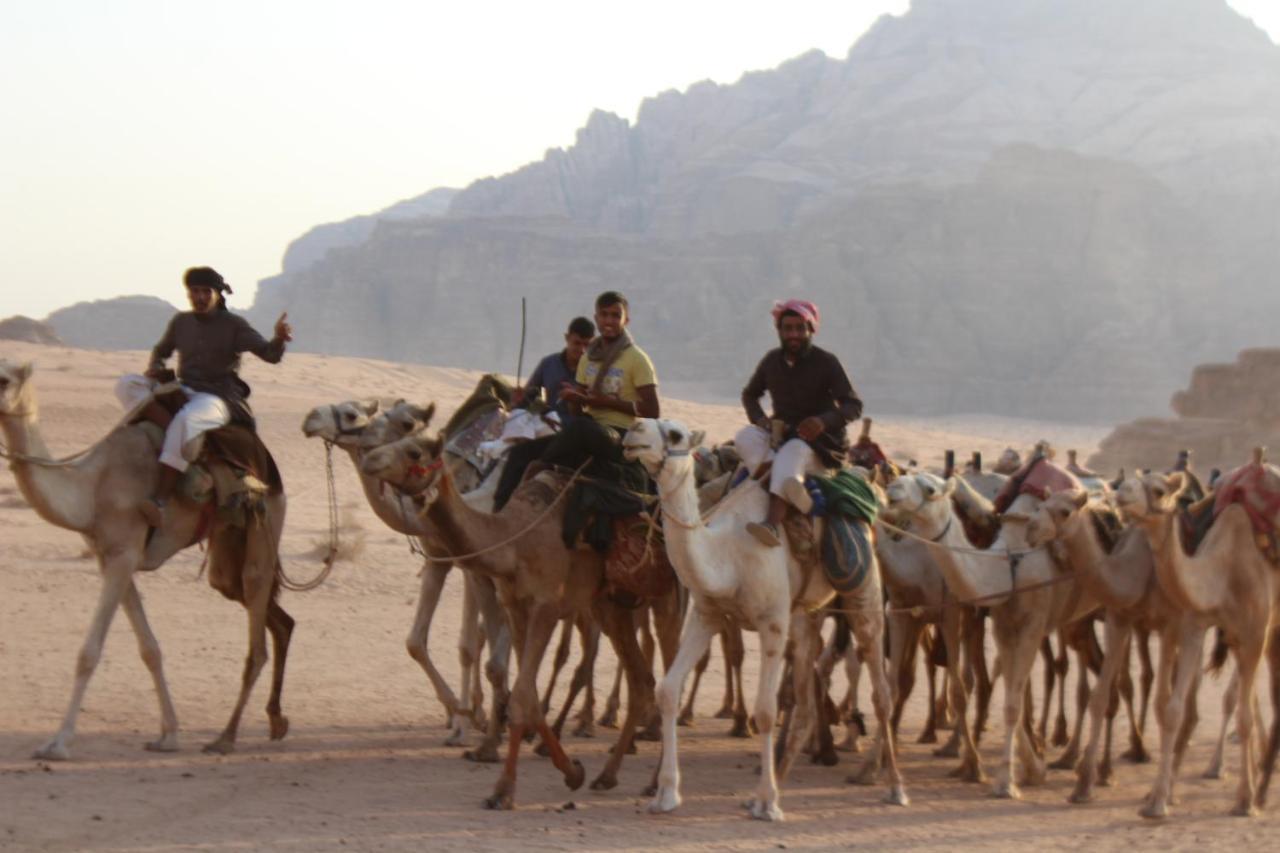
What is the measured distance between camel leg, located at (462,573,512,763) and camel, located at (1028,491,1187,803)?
144 inches

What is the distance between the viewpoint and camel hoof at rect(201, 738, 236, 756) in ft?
36.1

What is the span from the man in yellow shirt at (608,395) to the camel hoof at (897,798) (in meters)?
2.75

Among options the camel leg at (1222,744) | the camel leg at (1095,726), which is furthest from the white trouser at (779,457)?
the camel leg at (1222,744)

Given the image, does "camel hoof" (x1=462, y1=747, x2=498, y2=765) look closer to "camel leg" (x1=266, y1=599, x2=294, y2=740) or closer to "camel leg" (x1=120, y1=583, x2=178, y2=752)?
"camel leg" (x1=266, y1=599, x2=294, y2=740)

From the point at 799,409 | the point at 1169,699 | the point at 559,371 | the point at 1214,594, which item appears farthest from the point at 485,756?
the point at 1214,594

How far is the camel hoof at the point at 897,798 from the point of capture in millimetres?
10375

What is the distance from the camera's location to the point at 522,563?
32.8 feet

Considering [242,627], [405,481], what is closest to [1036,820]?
[405,481]

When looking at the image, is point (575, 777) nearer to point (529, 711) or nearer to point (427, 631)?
point (529, 711)

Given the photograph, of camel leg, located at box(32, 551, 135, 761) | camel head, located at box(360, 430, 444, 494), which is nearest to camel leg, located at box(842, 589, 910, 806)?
camel head, located at box(360, 430, 444, 494)

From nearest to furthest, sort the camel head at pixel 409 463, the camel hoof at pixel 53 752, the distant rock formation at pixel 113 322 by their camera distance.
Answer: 1. the camel head at pixel 409 463
2. the camel hoof at pixel 53 752
3. the distant rock formation at pixel 113 322

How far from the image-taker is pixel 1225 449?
47.7 m

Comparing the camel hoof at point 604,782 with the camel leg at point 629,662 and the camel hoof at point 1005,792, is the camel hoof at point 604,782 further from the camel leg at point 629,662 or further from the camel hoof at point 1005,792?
the camel hoof at point 1005,792

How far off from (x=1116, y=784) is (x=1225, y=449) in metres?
38.6
